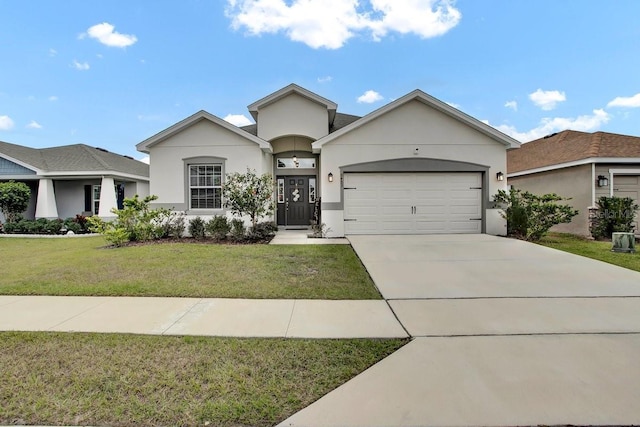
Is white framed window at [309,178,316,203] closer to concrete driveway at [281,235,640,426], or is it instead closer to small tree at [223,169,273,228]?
small tree at [223,169,273,228]

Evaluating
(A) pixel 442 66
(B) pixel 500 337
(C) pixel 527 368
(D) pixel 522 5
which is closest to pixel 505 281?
(B) pixel 500 337

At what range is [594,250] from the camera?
9.70 m

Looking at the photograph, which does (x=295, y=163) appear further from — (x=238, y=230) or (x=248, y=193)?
(x=238, y=230)

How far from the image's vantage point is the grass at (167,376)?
2475mm

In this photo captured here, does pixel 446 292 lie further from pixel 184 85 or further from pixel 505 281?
pixel 184 85

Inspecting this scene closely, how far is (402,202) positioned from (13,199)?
18.1 meters

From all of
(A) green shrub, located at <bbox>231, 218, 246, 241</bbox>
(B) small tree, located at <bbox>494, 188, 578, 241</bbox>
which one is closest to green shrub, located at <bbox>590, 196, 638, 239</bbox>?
(B) small tree, located at <bbox>494, 188, 578, 241</bbox>

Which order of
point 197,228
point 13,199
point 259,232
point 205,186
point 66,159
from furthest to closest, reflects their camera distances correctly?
point 66,159 → point 13,199 → point 205,186 → point 197,228 → point 259,232

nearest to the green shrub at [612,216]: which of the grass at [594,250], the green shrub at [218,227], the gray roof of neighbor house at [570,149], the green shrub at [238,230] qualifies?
the grass at [594,250]

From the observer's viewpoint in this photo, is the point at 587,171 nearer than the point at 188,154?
No

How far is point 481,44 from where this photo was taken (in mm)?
15102

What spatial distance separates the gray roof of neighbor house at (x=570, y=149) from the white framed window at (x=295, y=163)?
10.2 metres

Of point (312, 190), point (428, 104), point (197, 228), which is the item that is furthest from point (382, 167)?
point (197, 228)

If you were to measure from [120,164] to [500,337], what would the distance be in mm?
21569
